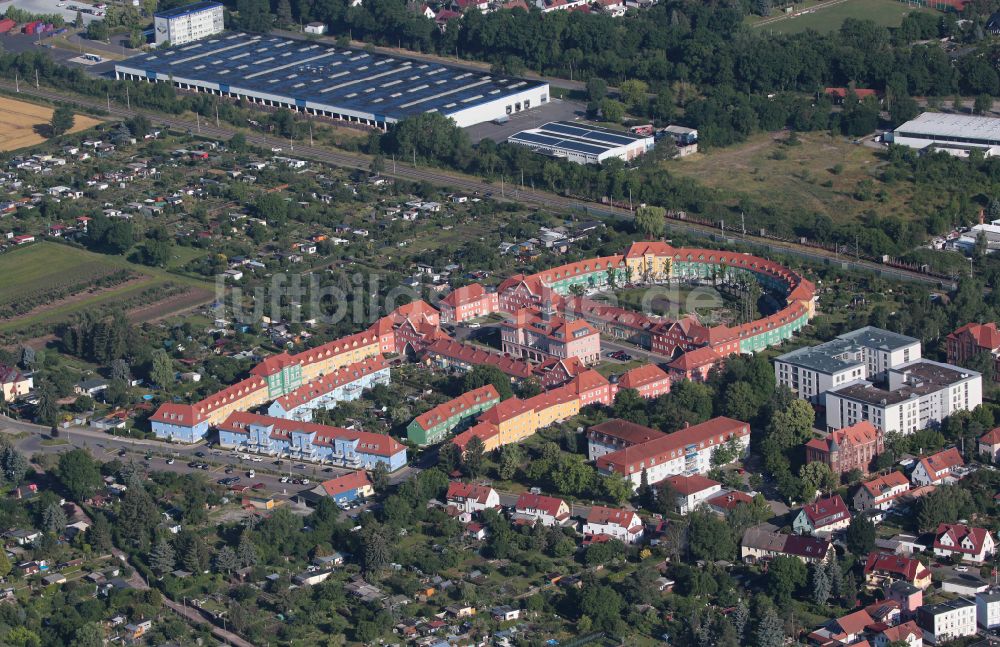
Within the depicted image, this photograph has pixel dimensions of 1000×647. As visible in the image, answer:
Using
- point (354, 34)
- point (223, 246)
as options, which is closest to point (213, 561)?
point (223, 246)

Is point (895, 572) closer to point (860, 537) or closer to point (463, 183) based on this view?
point (860, 537)

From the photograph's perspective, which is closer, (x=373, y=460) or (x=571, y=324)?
(x=373, y=460)

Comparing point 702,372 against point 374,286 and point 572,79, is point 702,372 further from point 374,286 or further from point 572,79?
point 572,79

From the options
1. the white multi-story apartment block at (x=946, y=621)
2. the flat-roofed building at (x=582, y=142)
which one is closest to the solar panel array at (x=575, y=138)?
the flat-roofed building at (x=582, y=142)

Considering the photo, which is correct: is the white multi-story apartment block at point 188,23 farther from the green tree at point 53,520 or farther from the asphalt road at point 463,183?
the green tree at point 53,520

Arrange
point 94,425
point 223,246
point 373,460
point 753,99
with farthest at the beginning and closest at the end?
point 753,99
point 223,246
point 94,425
point 373,460

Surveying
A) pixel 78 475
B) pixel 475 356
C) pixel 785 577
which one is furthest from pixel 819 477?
pixel 78 475

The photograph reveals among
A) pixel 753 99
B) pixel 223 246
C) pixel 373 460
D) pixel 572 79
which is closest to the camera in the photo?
pixel 373 460
